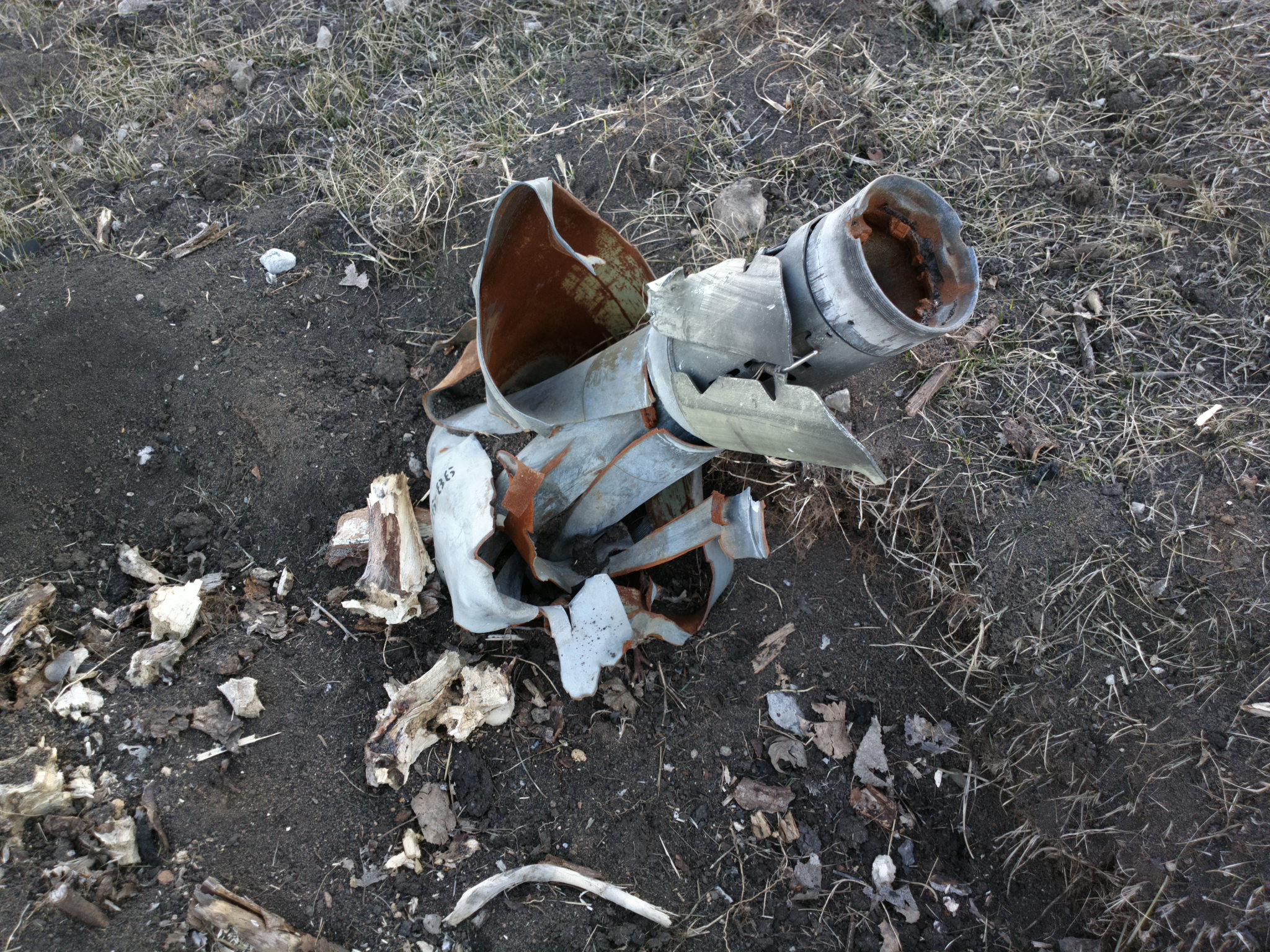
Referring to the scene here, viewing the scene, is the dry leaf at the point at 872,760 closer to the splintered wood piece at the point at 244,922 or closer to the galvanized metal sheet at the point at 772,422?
the galvanized metal sheet at the point at 772,422

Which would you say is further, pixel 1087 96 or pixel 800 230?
pixel 1087 96

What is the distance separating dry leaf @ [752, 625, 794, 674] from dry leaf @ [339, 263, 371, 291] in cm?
203

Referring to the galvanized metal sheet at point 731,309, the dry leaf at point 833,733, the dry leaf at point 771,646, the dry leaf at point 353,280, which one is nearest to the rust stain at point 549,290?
the galvanized metal sheet at point 731,309

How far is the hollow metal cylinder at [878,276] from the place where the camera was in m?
1.41

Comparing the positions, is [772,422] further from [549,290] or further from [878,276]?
[549,290]

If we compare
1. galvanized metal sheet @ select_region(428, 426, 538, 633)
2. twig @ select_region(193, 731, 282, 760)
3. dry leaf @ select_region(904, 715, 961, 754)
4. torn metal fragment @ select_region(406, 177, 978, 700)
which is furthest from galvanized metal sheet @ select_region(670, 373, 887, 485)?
twig @ select_region(193, 731, 282, 760)

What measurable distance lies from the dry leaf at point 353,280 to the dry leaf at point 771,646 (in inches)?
80.0

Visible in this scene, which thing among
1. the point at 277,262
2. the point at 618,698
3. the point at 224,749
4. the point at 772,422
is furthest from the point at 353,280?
the point at 772,422

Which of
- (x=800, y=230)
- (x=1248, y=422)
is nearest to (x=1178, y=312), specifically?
(x=1248, y=422)

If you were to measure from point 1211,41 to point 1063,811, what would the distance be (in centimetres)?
325

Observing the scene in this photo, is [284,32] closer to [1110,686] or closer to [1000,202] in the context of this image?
[1000,202]

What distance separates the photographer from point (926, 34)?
3387 mm

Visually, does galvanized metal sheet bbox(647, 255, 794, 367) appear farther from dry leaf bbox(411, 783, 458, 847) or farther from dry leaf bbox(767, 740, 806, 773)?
dry leaf bbox(411, 783, 458, 847)

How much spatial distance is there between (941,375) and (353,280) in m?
2.27
